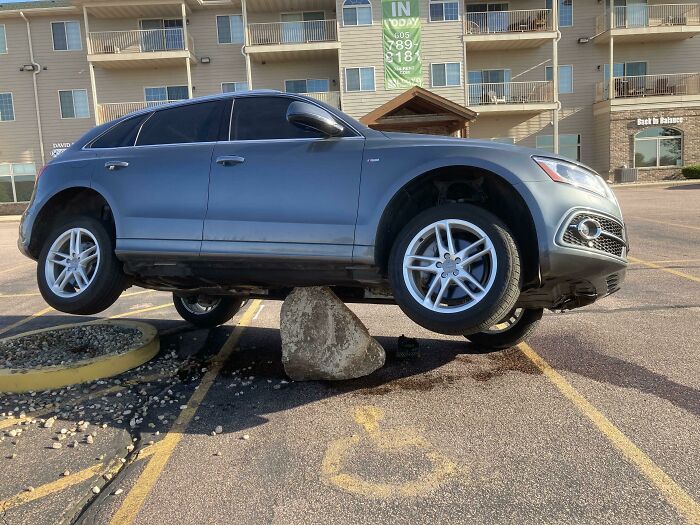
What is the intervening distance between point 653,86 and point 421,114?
17.6 metres

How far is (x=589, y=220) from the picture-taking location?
330 centimetres

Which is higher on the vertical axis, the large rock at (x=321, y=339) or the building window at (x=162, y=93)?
the building window at (x=162, y=93)

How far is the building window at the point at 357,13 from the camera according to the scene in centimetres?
2631

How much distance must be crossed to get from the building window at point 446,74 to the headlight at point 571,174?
81.8ft

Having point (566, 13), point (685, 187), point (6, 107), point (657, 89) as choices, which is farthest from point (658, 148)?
point (6, 107)

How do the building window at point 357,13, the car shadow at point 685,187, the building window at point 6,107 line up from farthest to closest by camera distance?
the building window at point 6,107
the building window at point 357,13
the car shadow at point 685,187

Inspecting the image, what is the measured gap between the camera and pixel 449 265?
3.36 meters

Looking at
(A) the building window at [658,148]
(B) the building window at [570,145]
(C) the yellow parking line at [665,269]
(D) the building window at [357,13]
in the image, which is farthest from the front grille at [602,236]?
(A) the building window at [658,148]

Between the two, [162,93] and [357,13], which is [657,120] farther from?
[162,93]

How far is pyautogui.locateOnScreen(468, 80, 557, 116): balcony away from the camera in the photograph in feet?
89.5

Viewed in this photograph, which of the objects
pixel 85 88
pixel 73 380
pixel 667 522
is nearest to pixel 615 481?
pixel 667 522

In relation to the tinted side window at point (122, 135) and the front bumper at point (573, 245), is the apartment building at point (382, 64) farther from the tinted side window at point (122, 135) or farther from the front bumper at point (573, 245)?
the front bumper at point (573, 245)

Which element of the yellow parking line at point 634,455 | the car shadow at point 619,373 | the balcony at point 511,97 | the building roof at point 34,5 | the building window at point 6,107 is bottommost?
the car shadow at point 619,373

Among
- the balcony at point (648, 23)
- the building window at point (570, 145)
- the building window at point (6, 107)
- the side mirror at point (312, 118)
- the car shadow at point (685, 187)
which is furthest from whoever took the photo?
the building window at point (570, 145)
